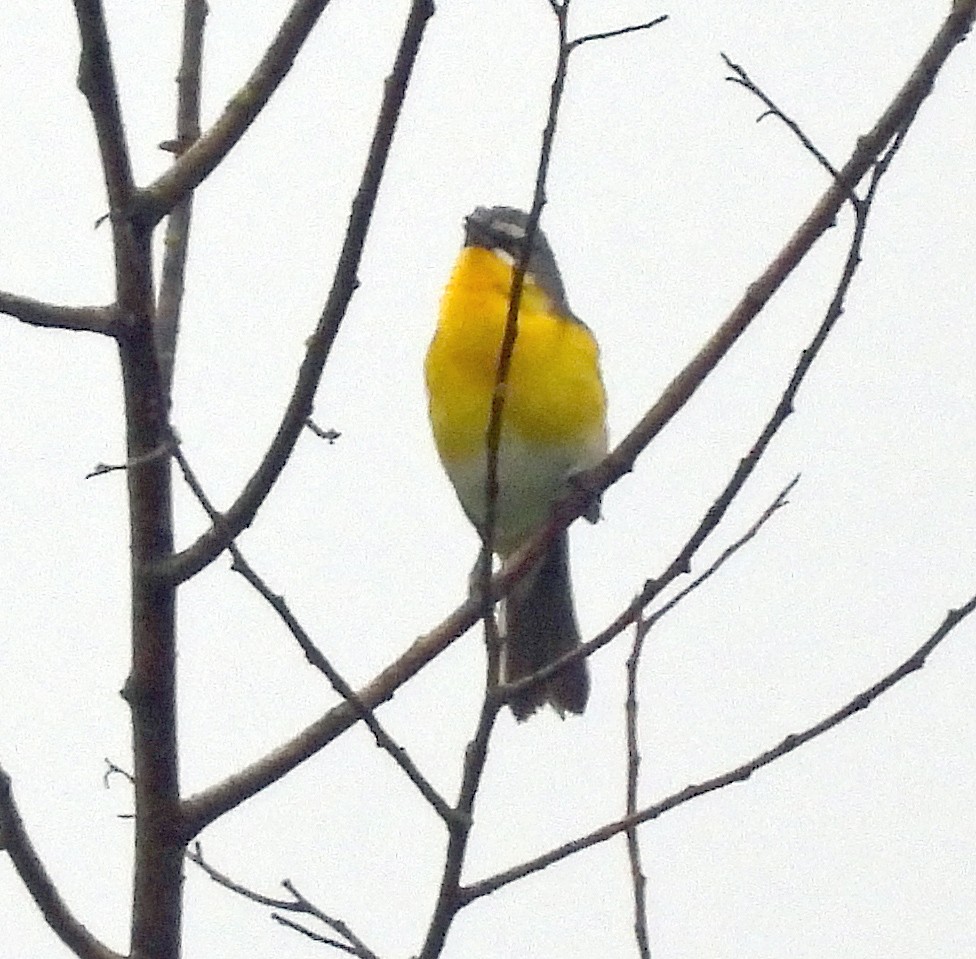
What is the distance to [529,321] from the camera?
423cm

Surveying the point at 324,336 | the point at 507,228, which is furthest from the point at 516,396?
the point at 324,336

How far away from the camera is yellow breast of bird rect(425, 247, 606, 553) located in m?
4.12

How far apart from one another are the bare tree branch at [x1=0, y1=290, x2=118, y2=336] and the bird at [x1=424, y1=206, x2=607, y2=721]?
1.83 metres

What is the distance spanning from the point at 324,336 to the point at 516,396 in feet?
6.83

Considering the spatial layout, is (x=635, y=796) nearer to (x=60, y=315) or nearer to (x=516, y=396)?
(x=60, y=315)

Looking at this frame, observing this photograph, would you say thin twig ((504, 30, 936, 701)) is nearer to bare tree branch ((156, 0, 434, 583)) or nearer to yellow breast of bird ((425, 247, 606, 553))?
bare tree branch ((156, 0, 434, 583))

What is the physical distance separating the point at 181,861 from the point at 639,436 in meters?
0.86

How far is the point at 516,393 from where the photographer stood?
412cm

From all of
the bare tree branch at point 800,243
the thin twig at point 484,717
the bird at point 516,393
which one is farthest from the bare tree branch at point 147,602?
the bird at point 516,393

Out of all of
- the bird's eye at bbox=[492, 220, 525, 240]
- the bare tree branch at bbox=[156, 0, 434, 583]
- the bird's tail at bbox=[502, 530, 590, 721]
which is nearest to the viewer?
the bare tree branch at bbox=[156, 0, 434, 583]

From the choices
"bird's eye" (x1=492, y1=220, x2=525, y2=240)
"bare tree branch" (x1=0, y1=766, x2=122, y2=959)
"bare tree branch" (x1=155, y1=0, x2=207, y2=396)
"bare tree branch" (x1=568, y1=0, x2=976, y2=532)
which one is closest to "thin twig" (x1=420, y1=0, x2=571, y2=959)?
"bare tree branch" (x1=568, y1=0, x2=976, y2=532)

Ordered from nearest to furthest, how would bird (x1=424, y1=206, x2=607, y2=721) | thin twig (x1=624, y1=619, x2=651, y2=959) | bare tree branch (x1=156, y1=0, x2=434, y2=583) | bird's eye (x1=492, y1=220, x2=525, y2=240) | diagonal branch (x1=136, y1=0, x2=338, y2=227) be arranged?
bare tree branch (x1=156, y1=0, x2=434, y2=583) < diagonal branch (x1=136, y1=0, x2=338, y2=227) < thin twig (x1=624, y1=619, x2=651, y2=959) < bird (x1=424, y1=206, x2=607, y2=721) < bird's eye (x1=492, y1=220, x2=525, y2=240)

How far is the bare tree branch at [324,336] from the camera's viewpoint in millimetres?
1890

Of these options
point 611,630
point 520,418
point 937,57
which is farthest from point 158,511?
point 520,418
